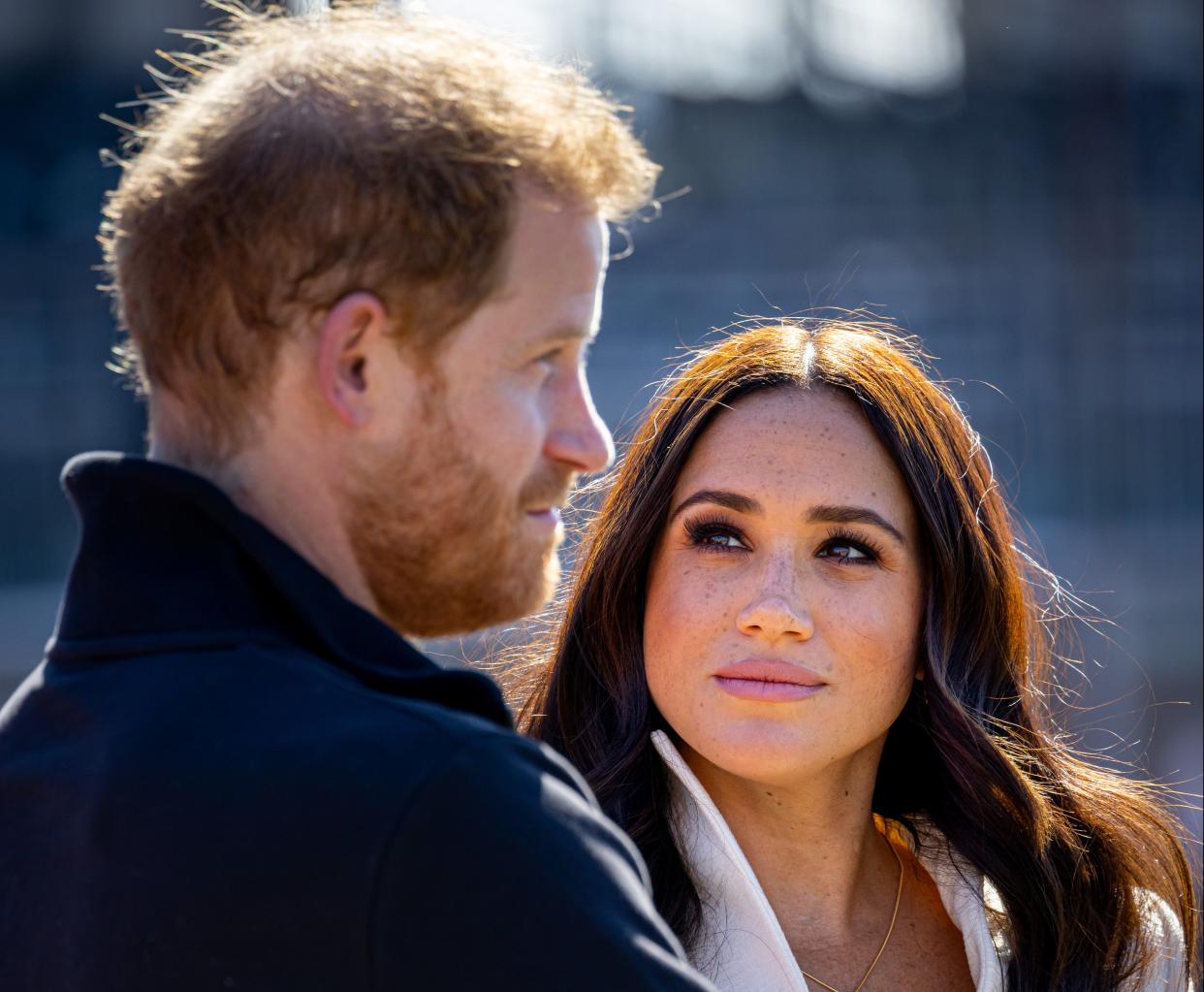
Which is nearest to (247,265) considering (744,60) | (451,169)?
(451,169)

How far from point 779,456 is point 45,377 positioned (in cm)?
838

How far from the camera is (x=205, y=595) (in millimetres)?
1369

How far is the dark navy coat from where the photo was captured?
1227 mm

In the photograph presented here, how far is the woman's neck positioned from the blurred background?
6.82 metres

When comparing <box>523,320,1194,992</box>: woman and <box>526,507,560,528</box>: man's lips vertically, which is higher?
<box>526,507,560,528</box>: man's lips

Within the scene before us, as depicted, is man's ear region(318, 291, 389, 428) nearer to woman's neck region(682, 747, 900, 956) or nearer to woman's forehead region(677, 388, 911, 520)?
woman's forehead region(677, 388, 911, 520)

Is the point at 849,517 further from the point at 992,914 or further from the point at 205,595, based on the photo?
the point at 205,595

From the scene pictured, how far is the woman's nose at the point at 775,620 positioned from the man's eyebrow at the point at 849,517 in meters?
0.15

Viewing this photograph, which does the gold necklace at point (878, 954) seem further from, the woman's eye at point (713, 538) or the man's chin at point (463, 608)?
the man's chin at point (463, 608)

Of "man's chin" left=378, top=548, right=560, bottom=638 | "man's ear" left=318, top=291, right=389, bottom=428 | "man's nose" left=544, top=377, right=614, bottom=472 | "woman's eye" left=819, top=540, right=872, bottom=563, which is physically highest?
"man's ear" left=318, top=291, right=389, bottom=428

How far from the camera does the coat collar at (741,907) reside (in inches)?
95.0

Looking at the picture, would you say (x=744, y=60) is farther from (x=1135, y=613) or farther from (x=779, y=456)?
(x=779, y=456)

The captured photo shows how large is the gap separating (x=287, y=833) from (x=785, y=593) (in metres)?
1.35

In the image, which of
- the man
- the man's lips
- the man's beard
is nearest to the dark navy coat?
the man
